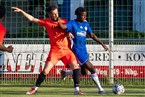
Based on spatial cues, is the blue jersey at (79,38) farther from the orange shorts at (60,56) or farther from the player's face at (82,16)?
the orange shorts at (60,56)

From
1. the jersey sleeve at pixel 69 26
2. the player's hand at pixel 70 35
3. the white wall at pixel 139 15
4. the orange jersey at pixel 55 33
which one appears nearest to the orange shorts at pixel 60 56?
the orange jersey at pixel 55 33

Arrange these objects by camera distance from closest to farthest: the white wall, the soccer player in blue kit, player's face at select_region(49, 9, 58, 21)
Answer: player's face at select_region(49, 9, 58, 21) → the soccer player in blue kit → the white wall

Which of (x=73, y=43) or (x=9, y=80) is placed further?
(x=9, y=80)

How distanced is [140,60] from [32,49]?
3.23 m

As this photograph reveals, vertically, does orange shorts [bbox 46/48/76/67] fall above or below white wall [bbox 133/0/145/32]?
below

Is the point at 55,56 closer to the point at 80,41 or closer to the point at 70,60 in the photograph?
the point at 70,60

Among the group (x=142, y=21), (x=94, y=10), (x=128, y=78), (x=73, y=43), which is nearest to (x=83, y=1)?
(x=94, y=10)

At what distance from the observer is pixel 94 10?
1822cm

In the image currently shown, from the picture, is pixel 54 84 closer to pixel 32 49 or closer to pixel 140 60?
pixel 32 49

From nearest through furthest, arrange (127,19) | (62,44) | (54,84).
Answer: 1. (62,44)
2. (54,84)
3. (127,19)

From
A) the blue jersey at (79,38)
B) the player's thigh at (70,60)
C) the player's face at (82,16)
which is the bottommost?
the player's thigh at (70,60)

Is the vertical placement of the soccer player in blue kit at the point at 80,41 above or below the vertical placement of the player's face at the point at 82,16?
below

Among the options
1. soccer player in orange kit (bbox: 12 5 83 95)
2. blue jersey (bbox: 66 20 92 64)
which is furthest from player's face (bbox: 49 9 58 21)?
blue jersey (bbox: 66 20 92 64)

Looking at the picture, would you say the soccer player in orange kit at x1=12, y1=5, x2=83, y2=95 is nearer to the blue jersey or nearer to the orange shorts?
the orange shorts
